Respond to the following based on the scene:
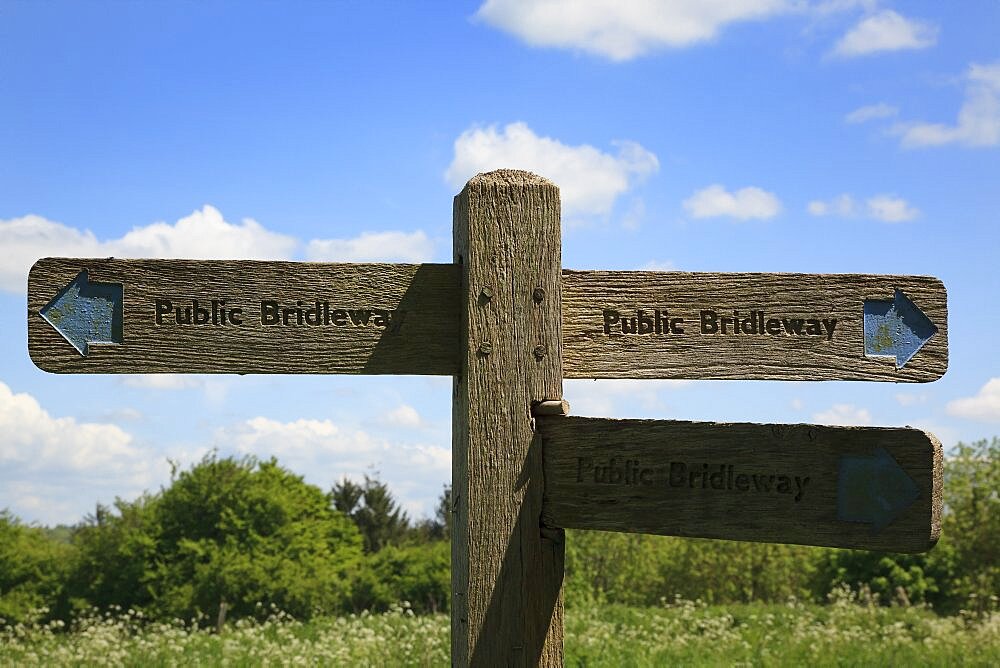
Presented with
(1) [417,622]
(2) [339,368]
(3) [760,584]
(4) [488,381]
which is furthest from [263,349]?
(3) [760,584]

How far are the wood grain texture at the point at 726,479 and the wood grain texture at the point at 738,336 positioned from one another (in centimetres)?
34

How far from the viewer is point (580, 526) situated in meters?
2.66

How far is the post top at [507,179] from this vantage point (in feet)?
9.34

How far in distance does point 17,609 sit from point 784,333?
55.4ft

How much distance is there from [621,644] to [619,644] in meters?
0.07

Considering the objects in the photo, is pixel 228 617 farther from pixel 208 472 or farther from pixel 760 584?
pixel 760 584

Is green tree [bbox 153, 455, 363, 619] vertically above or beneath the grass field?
above

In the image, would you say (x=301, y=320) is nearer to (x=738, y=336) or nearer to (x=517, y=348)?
(x=517, y=348)

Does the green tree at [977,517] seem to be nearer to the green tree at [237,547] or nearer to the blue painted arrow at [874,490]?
the green tree at [237,547]

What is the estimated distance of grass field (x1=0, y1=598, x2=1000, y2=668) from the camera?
26.8 feet

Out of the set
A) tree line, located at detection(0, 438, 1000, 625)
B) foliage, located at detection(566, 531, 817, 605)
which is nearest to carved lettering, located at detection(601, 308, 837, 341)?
tree line, located at detection(0, 438, 1000, 625)

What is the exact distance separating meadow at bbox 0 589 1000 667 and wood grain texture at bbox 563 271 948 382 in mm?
5382

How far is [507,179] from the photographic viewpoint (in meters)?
2.86

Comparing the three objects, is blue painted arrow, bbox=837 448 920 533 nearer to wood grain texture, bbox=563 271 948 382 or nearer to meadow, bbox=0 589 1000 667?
wood grain texture, bbox=563 271 948 382
